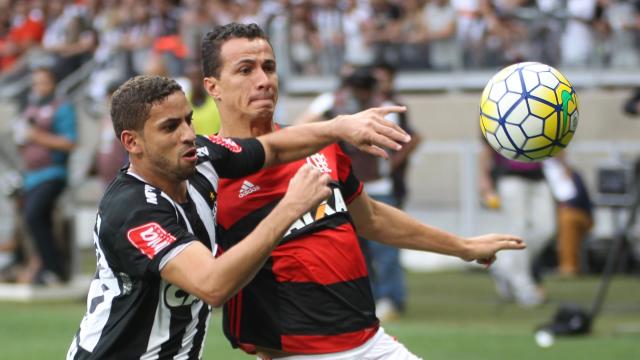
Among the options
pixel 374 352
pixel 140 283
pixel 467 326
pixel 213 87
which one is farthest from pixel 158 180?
pixel 467 326

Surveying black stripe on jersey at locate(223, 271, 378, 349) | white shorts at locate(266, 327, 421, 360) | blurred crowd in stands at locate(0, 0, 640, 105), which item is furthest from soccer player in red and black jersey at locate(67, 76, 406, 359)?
blurred crowd in stands at locate(0, 0, 640, 105)

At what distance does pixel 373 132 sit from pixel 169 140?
32.7 inches

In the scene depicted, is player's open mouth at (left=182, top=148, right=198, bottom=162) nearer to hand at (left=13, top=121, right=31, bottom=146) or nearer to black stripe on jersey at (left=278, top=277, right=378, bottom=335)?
black stripe on jersey at (left=278, top=277, right=378, bottom=335)

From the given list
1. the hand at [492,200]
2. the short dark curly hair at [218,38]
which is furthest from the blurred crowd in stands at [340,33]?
the short dark curly hair at [218,38]

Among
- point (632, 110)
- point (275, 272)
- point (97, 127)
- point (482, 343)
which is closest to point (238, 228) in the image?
point (275, 272)

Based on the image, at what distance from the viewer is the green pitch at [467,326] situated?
981cm

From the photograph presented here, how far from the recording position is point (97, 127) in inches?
833

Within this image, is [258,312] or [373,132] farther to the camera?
[258,312]

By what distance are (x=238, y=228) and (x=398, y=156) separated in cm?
686

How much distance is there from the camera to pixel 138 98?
4777 millimetres

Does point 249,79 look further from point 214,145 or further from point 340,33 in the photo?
point 340,33

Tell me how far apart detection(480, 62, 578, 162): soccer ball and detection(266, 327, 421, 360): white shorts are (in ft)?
3.70

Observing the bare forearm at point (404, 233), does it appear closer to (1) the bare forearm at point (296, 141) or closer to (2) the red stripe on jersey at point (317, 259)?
(2) the red stripe on jersey at point (317, 259)

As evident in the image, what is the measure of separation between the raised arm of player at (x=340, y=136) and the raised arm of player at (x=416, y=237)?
62 centimetres
